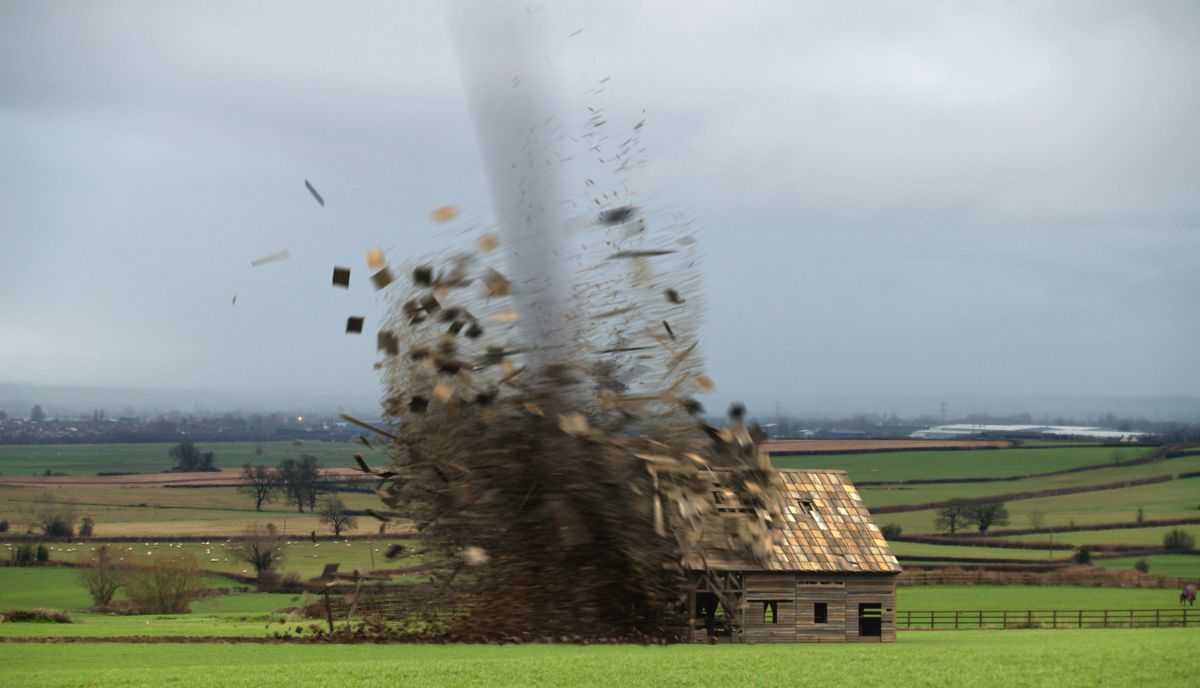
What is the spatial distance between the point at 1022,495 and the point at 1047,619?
35.7m

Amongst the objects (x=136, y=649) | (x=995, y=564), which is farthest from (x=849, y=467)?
(x=136, y=649)

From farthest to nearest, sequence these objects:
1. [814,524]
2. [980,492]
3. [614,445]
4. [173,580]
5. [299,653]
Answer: [980,492]
[173,580]
[814,524]
[299,653]
[614,445]

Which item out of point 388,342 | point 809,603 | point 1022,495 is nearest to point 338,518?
point 809,603

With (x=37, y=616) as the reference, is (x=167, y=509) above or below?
below

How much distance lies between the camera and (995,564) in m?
50.0

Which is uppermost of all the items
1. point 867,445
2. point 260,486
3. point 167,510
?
point 867,445

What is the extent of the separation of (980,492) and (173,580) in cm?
4675

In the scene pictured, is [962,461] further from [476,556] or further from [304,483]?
[476,556]

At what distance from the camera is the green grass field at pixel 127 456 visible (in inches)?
3698

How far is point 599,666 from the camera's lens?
580 inches

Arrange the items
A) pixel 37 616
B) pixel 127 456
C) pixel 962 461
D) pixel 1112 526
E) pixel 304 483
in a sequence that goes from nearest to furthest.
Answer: pixel 37 616 → pixel 1112 526 → pixel 304 483 → pixel 962 461 → pixel 127 456

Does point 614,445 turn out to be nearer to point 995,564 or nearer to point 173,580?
point 173,580

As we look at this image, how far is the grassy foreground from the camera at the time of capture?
13844 mm

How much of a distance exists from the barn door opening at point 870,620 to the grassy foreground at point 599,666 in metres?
4.88
